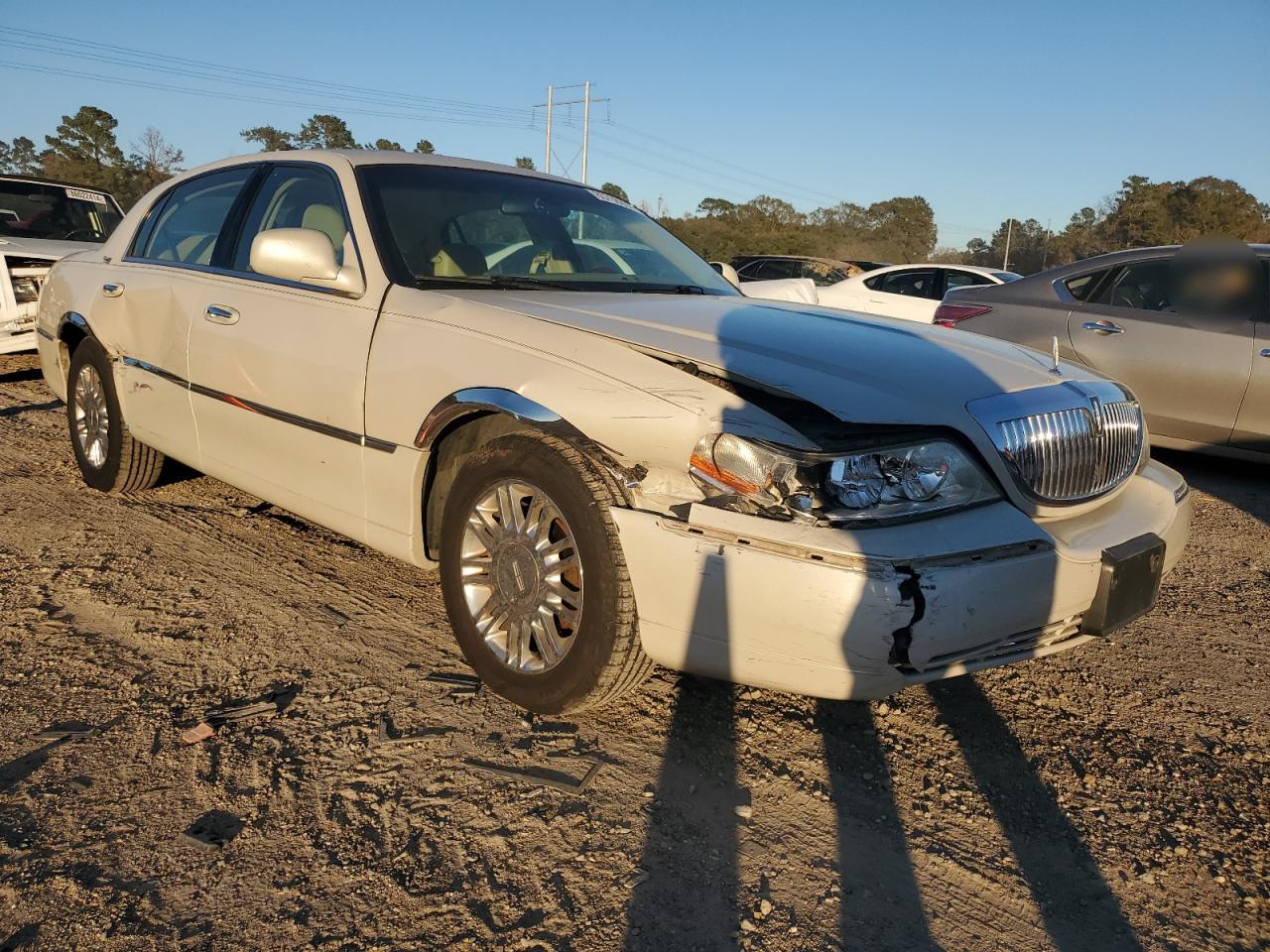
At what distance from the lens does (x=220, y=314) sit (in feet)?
12.3

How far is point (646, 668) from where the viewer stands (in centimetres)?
258

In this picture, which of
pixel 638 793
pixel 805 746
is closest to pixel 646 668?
pixel 638 793

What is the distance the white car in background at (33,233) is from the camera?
7945 millimetres

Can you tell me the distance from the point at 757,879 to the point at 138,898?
1.29m

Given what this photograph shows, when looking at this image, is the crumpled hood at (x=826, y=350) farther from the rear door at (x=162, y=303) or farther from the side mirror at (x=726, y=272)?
the rear door at (x=162, y=303)

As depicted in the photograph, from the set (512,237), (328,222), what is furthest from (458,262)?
(328,222)

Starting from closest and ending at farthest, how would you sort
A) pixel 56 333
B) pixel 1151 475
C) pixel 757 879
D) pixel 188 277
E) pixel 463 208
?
pixel 757 879, pixel 1151 475, pixel 463 208, pixel 188 277, pixel 56 333

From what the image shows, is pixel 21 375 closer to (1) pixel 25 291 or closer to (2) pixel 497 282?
(1) pixel 25 291

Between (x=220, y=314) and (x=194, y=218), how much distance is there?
92 centimetres

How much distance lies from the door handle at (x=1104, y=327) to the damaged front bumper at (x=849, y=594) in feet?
14.0

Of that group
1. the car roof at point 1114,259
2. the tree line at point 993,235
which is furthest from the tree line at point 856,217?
the car roof at point 1114,259

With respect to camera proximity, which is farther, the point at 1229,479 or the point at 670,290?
the point at 1229,479

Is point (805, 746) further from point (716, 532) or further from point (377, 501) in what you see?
point (377, 501)

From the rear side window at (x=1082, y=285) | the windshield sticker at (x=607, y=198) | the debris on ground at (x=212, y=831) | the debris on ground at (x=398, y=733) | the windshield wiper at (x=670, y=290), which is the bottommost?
the debris on ground at (x=212, y=831)
